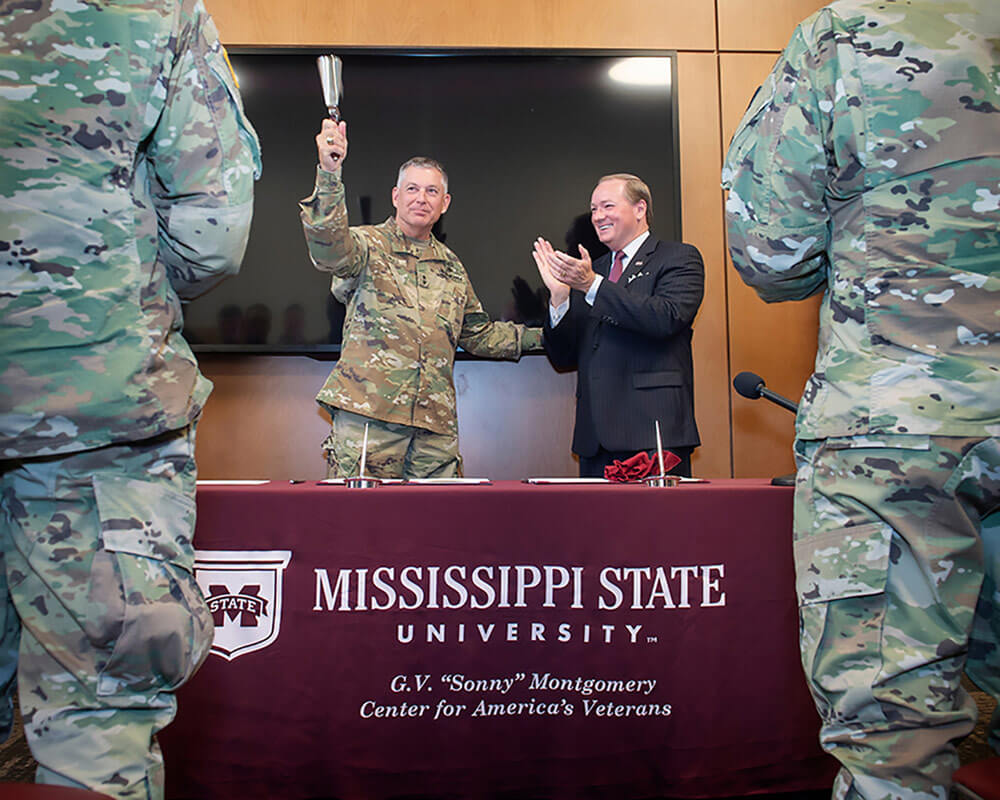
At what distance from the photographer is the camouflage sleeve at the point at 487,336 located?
2.85 meters

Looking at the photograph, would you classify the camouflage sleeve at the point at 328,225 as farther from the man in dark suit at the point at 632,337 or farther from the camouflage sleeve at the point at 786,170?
the camouflage sleeve at the point at 786,170

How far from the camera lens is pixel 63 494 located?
3.26 ft

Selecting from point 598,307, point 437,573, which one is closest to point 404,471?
point 598,307

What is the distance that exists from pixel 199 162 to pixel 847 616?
115 centimetres

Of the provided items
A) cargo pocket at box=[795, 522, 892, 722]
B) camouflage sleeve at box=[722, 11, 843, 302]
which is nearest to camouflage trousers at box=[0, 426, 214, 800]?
cargo pocket at box=[795, 522, 892, 722]

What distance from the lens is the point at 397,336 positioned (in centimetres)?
254

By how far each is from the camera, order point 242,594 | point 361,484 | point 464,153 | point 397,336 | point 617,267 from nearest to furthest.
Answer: point 242,594, point 361,484, point 397,336, point 617,267, point 464,153

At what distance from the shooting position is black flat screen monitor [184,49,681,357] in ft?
10.2

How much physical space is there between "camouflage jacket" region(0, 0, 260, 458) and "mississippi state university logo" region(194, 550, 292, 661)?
45cm

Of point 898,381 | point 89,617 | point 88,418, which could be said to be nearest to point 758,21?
point 898,381

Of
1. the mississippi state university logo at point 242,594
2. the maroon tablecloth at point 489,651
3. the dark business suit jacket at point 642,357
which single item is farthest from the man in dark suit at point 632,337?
the mississippi state university logo at point 242,594

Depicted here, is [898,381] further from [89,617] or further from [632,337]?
[632,337]

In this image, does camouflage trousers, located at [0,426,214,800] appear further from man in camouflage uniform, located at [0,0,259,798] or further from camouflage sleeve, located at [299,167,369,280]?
camouflage sleeve, located at [299,167,369,280]

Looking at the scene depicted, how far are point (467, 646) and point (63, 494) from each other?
0.79 metres
